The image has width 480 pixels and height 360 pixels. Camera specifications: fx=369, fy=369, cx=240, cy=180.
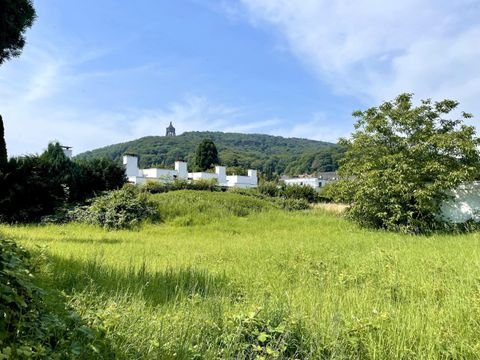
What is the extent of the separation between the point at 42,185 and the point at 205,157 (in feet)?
121

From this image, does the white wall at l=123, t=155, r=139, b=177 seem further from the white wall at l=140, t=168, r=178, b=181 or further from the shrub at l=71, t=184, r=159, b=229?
the shrub at l=71, t=184, r=159, b=229

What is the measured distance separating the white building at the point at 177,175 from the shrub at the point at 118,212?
1177cm

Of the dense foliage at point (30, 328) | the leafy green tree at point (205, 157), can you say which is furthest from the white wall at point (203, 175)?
the dense foliage at point (30, 328)

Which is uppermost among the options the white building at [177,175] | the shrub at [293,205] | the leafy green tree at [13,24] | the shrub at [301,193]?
the leafy green tree at [13,24]

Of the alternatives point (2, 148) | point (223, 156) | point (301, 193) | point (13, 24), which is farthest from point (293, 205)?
point (223, 156)

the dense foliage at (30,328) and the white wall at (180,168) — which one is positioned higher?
the white wall at (180,168)

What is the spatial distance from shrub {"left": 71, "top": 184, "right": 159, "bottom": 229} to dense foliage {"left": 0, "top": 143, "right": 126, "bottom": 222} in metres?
1.30

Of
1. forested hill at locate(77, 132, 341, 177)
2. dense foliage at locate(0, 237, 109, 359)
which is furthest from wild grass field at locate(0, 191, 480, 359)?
forested hill at locate(77, 132, 341, 177)

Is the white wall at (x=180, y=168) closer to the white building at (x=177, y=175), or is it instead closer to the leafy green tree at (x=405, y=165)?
the white building at (x=177, y=175)

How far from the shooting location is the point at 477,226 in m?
11.9

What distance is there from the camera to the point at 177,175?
3509cm

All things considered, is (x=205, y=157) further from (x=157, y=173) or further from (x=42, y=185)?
(x=42, y=185)

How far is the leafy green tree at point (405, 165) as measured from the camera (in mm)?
12164

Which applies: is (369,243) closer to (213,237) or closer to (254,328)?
(213,237)
